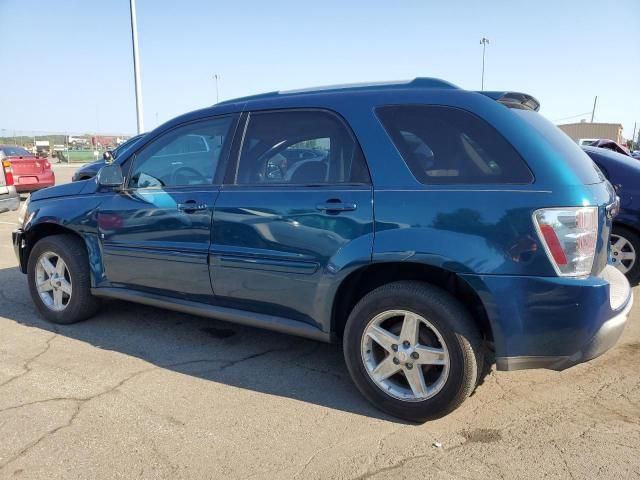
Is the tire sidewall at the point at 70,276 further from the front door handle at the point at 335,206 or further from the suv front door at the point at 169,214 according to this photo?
the front door handle at the point at 335,206

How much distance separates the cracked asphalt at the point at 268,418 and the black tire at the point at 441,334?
0.11 meters

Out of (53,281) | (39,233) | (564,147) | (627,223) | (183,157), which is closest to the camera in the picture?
(564,147)

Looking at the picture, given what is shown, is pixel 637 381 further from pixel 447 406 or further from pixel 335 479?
pixel 335 479

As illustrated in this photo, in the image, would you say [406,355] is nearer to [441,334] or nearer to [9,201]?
[441,334]

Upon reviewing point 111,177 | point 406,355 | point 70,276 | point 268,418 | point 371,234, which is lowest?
point 268,418

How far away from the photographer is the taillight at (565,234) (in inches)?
99.2

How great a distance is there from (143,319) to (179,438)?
2.08 meters

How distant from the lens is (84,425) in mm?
2902

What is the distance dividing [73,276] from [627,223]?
524cm

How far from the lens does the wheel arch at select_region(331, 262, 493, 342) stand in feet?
9.37

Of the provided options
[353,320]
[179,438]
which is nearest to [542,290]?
[353,320]

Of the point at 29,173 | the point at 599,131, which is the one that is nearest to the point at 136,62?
the point at 29,173

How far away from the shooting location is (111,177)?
400cm

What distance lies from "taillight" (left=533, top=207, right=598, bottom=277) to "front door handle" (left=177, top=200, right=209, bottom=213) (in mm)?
2100
